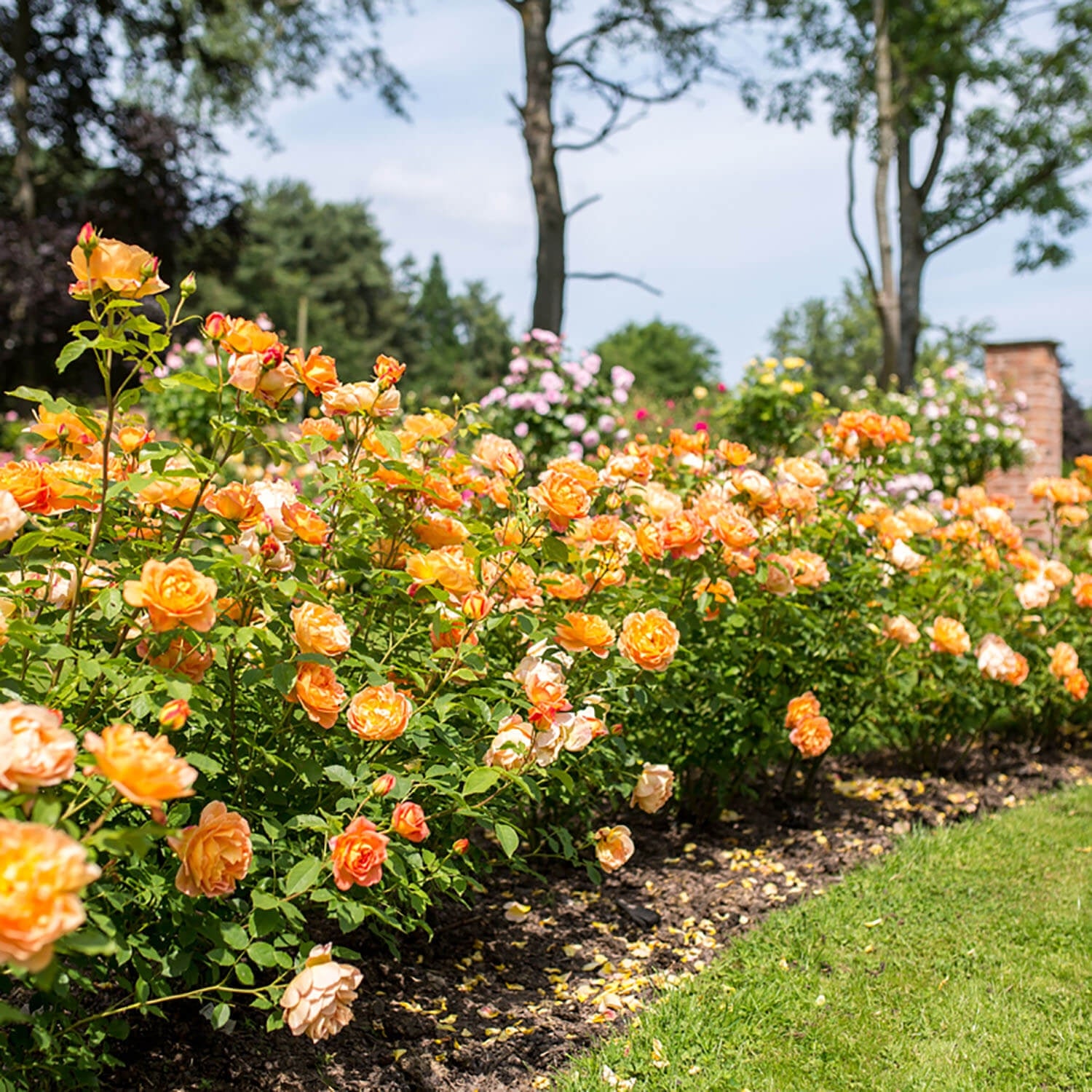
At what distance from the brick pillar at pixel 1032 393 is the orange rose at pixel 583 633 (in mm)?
11805

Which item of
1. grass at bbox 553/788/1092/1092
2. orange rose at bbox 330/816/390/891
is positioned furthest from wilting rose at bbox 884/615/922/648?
orange rose at bbox 330/816/390/891

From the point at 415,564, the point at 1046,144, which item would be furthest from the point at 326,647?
the point at 1046,144

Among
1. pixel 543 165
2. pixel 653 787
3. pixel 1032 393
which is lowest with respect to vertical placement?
pixel 653 787

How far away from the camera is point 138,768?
1.09 metres

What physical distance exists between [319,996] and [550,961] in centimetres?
126

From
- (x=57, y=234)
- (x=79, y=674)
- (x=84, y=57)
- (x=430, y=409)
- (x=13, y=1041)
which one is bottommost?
(x=13, y=1041)

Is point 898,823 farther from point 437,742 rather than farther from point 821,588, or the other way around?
point 437,742

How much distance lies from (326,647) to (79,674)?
1.22 feet

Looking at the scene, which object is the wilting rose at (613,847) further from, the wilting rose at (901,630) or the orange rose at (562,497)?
the wilting rose at (901,630)

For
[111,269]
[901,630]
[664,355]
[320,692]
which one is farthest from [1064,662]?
[664,355]

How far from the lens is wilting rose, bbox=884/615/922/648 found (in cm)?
343

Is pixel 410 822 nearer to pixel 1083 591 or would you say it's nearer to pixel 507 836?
pixel 507 836

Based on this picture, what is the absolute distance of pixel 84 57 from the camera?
15438 millimetres

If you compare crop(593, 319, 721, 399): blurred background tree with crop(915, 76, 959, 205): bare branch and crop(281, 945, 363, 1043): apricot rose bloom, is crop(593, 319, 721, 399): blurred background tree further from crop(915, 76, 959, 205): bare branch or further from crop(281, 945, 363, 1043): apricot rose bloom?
crop(281, 945, 363, 1043): apricot rose bloom
